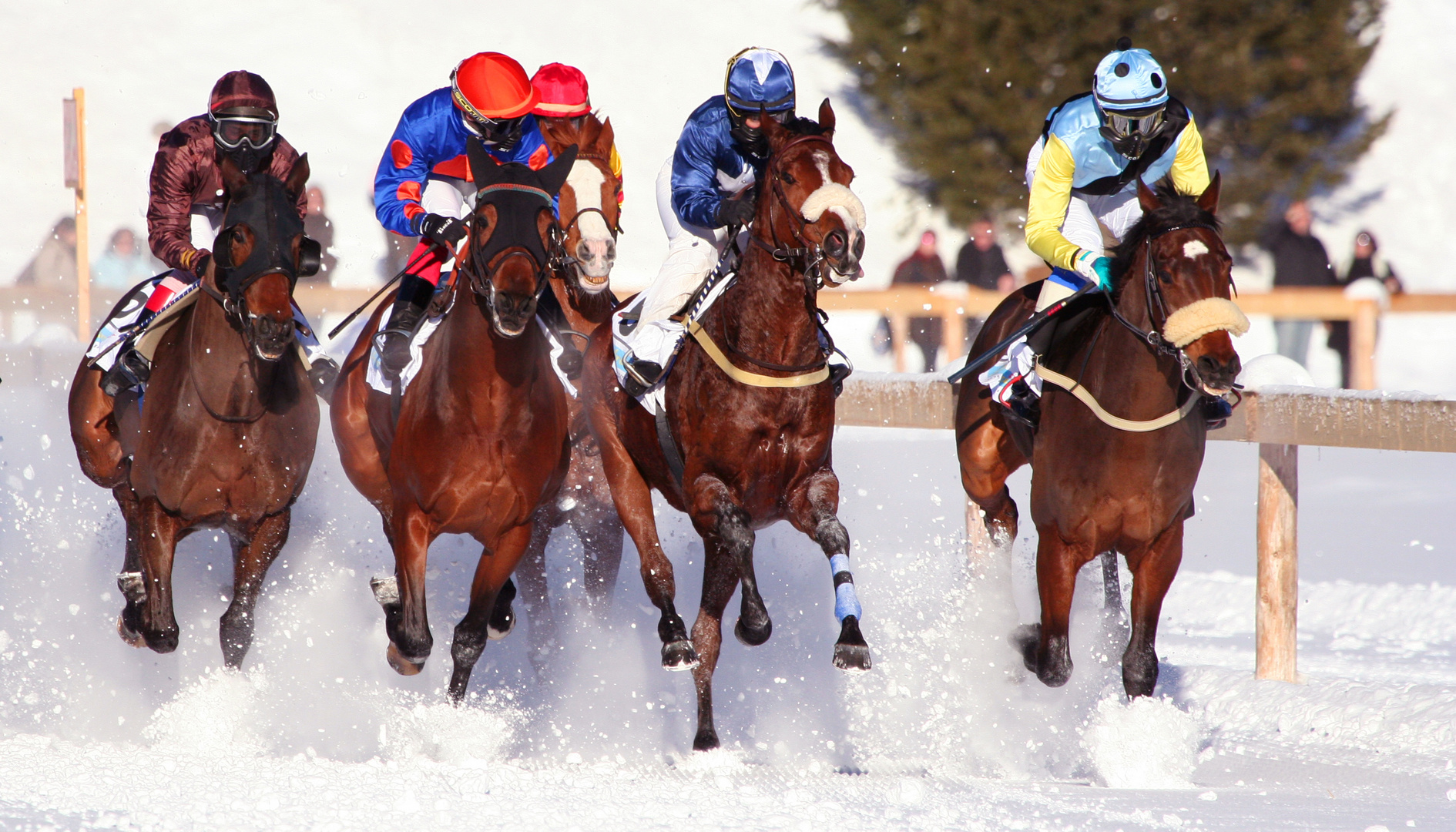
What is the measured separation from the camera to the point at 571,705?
621 cm

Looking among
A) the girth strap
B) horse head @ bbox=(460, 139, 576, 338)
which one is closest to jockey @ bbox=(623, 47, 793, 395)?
horse head @ bbox=(460, 139, 576, 338)

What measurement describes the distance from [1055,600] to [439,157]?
9.66ft

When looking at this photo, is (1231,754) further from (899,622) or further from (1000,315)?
(1000,315)

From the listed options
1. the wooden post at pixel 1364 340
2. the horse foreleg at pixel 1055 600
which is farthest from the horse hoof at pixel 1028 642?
the wooden post at pixel 1364 340

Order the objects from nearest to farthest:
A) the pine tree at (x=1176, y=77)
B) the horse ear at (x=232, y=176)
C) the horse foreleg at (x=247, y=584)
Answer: the horse ear at (x=232, y=176), the horse foreleg at (x=247, y=584), the pine tree at (x=1176, y=77)

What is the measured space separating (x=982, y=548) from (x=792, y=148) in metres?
3.01

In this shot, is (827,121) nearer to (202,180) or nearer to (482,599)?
(482,599)

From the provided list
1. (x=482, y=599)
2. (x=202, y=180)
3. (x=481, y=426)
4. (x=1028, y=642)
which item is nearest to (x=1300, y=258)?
(x=1028, y=642)

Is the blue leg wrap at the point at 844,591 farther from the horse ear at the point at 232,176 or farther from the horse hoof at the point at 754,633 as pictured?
the horse ear at the point at 232,176

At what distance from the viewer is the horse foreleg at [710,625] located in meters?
5.29

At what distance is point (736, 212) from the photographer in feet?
16.2

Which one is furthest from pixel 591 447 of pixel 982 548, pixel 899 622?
pixel 982 548

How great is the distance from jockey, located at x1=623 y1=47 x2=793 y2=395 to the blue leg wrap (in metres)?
0.97

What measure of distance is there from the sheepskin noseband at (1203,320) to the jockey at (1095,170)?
0.56 meters
